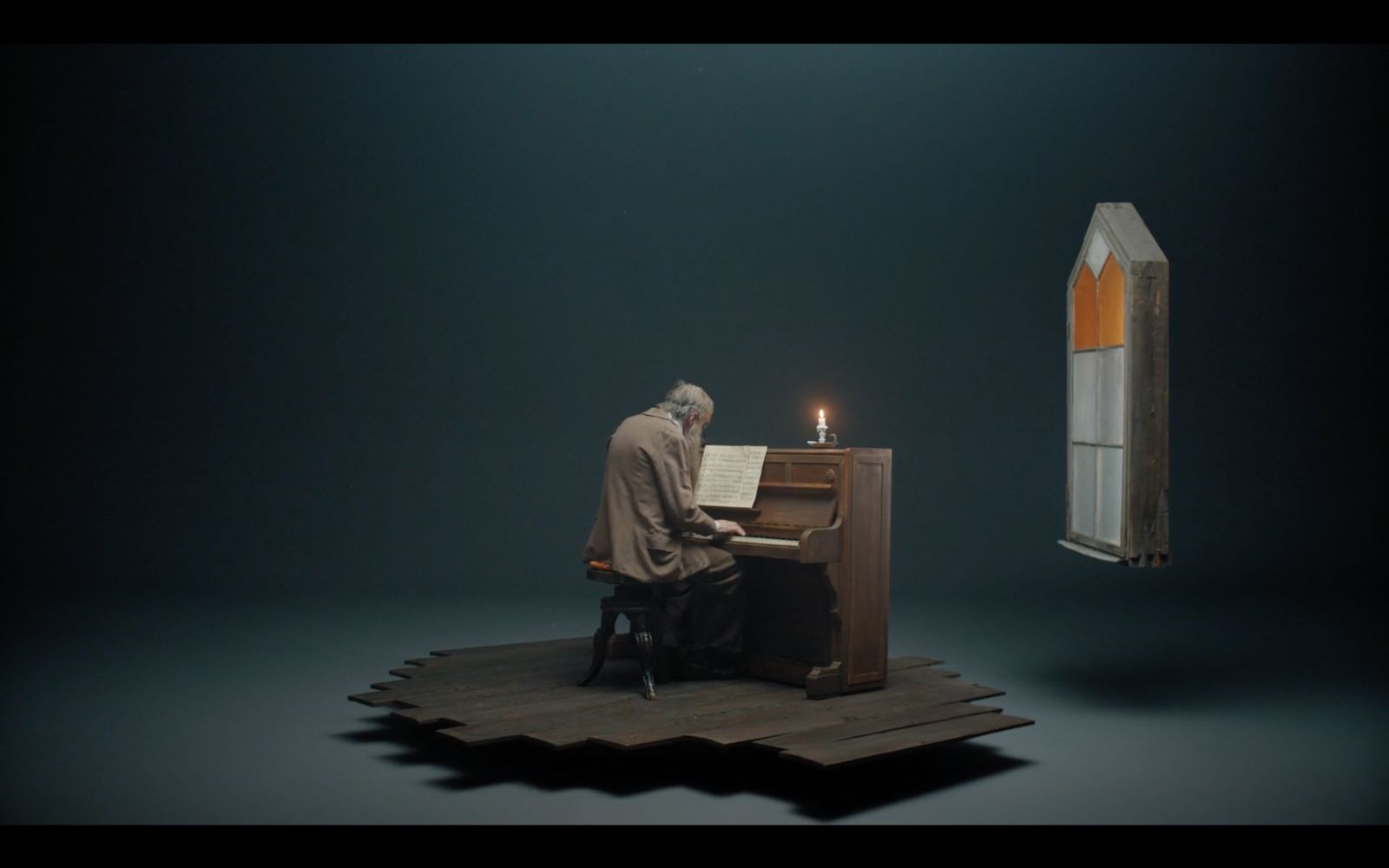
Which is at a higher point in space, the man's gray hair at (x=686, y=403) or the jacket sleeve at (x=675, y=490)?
the man's gray hair at (x=686, y=403)

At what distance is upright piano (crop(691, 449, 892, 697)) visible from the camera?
5.61m

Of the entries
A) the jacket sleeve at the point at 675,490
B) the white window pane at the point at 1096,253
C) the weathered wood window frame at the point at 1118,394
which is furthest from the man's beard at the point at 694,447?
the white window pane at the point at 1096,253

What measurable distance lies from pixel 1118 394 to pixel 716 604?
203cm

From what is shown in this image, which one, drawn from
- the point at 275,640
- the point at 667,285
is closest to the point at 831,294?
the point at 667,285

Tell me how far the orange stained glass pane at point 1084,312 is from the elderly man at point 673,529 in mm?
1875

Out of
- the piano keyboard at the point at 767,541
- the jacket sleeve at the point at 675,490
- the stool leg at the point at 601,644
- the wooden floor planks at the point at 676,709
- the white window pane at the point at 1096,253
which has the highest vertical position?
the white window pane at the point at 1096,253

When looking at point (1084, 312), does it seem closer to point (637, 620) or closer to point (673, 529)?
point (673, 529)

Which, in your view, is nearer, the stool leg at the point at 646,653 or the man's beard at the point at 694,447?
the stool leg at the point at 646,653

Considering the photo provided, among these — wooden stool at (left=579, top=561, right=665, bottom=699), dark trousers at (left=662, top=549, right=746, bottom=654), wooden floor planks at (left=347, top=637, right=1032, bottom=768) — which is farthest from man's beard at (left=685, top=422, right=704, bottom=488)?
wooden floor planks at (left=347, top=637, right=1032, bottom=768)

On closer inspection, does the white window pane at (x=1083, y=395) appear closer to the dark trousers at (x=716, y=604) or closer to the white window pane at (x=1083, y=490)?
the white window pane at (x=1083, y=490)

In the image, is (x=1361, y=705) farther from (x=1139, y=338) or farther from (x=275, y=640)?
(x=275, y=640)

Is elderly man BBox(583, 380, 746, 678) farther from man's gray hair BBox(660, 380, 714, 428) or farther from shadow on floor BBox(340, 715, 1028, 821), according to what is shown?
shadow on floor BBox(340, 715, 1028, 821)

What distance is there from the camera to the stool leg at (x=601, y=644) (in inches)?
222

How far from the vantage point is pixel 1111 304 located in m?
5.94
